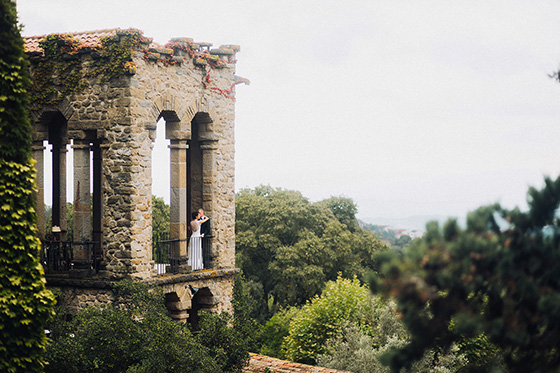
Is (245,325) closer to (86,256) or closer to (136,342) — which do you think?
(136,342)

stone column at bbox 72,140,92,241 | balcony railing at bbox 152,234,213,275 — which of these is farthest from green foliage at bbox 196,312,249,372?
stone column at bbox 72,140,92,241

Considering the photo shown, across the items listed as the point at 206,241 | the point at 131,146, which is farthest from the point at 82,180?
the point at 206,241

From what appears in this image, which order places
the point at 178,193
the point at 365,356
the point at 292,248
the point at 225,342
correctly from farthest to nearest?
the point at 292,248 → the point at 365,356 → the point at 178,193 → the point at 225,342

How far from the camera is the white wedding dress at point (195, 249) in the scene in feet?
59.4

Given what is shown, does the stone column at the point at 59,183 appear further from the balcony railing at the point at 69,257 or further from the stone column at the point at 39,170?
the stone column at the point at 39,170

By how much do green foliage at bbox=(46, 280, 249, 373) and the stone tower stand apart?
3.37ft

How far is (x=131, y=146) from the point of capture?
618 inches

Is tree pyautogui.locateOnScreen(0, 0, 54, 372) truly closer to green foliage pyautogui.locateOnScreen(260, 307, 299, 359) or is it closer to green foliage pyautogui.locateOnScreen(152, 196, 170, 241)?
green foliage pyautogui.locateOnScreen(152, 196, 170, 241)

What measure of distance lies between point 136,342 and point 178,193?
461 centimetres

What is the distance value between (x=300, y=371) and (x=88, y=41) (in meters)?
10.4

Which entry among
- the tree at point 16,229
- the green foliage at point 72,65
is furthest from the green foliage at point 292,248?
the tree at point 16,229

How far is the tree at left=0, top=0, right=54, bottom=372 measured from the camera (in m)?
10.3

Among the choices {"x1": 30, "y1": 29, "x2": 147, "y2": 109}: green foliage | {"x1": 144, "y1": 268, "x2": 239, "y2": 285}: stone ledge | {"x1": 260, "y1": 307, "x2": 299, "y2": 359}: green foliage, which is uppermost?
{"x1": 30, "y1": 29, "x2": 147, "y2": 109}: green foliage

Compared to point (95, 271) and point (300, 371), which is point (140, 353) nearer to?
point (95, 271)
